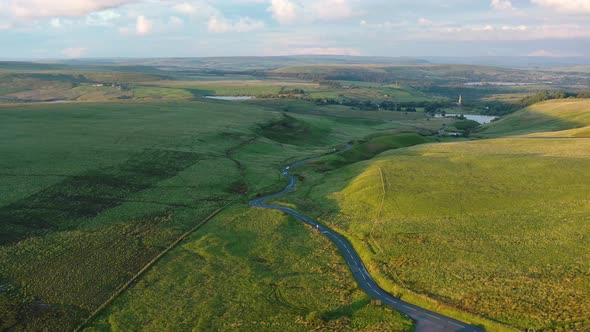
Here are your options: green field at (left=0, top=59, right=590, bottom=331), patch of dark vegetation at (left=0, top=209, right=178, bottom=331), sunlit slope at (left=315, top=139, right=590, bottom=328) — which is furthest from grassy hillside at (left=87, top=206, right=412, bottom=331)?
sunlit slope at (left=315, top=139, right=590, bottom=328)

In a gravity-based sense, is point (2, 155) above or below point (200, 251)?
above

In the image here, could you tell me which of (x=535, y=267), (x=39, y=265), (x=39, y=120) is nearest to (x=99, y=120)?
(x=39, y=120)

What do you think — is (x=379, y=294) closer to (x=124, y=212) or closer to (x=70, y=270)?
(x=70, y=270)

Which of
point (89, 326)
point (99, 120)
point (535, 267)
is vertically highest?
point (99, 120)

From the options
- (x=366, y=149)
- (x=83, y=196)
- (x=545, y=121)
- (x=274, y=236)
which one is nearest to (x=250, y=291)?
(x=274, y=236)

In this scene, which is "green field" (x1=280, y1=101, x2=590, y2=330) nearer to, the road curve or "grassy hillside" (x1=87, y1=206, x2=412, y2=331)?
the road curve

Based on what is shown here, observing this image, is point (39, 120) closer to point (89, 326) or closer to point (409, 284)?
point (89, 326)

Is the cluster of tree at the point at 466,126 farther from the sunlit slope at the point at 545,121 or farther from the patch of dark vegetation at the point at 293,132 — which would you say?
the patch of dark vegetation at the point at 293,132
